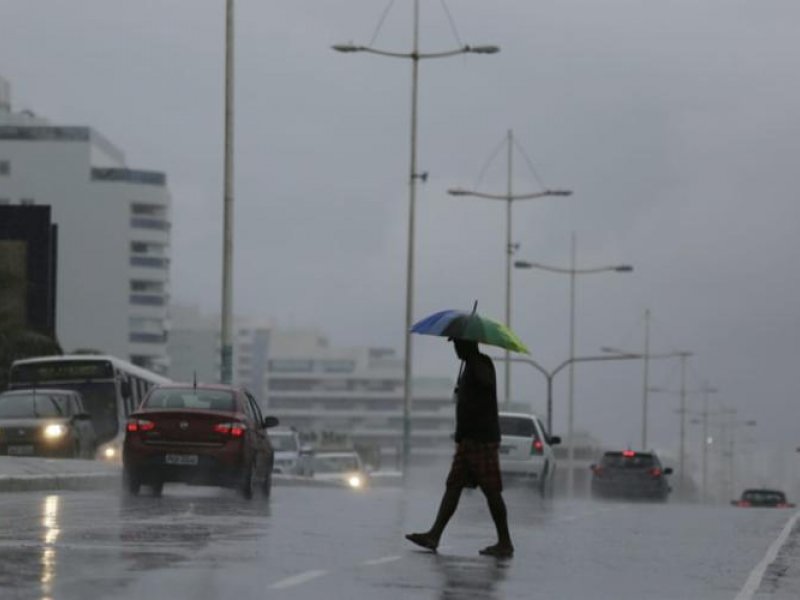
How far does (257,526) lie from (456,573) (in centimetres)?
572

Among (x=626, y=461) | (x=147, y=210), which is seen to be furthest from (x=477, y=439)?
(x=147, y=210)

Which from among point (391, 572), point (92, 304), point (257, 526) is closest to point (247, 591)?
point (391, 572)

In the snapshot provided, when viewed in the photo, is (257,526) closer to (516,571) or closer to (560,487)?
(516,571)

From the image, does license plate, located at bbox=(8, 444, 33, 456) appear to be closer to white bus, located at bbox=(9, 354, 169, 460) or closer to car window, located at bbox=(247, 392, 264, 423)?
white bus, located at bbox=(9, 354, 169, 460)

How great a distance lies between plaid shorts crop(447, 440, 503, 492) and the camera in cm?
1891

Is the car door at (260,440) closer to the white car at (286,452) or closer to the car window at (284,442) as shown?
the white car at (286,452)

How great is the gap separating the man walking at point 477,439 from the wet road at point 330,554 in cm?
43

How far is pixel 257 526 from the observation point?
2167 cm

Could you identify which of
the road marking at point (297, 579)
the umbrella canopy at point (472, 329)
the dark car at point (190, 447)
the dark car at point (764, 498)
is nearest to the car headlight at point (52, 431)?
the dark car at point (190, 447)

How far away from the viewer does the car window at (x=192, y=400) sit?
31.5 meters

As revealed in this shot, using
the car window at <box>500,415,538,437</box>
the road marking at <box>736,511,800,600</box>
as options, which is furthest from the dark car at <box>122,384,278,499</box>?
the car window at <box>500,415,538,437</box>

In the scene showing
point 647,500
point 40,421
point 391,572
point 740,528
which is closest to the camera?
point 391,572

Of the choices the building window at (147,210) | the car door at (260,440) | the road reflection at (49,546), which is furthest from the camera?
the building window at (147,210)

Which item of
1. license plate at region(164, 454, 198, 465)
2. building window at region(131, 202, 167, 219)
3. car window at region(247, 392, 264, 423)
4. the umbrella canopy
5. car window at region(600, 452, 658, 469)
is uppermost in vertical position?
building window at region(131, 202, 167, 219)
